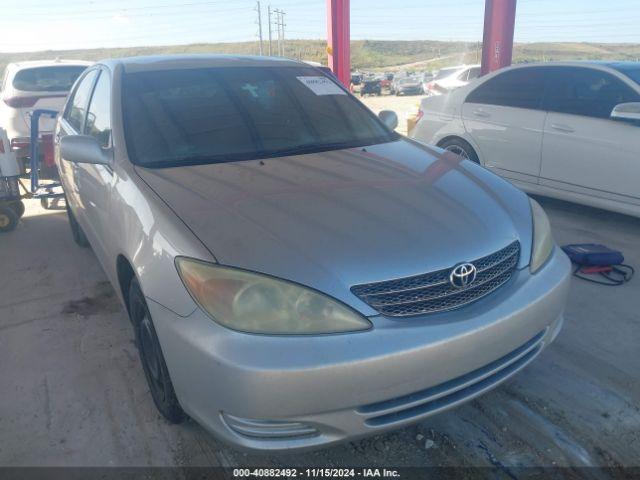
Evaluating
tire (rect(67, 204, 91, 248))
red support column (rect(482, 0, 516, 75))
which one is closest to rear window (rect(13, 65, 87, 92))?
tire (rect(67, 204, 91, 248))

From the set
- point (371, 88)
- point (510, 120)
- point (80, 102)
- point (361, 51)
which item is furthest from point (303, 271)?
point (361, 51)

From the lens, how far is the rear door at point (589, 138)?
4391 mm

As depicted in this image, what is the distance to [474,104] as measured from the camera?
18.3 feet

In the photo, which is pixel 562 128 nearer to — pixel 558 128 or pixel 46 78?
pixel 558 128

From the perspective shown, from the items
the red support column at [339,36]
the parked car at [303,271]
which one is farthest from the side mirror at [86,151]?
the red support column at [339,36]

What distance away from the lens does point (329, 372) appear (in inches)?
64.2

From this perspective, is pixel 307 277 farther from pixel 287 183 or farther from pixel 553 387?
pixel 553 387

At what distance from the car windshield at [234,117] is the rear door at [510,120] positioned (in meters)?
2.32

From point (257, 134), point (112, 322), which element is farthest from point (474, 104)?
point (112, 322)

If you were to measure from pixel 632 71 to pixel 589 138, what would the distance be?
725 millimetres

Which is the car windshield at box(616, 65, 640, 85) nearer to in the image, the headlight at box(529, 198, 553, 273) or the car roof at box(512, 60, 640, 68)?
the car roof at box(512, 60, 640, 68)

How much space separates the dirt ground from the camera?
2.14 meters

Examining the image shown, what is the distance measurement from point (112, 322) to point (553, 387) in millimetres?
2573

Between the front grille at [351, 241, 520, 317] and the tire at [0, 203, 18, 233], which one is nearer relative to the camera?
the front grille at [351, 241, 520, 317]
